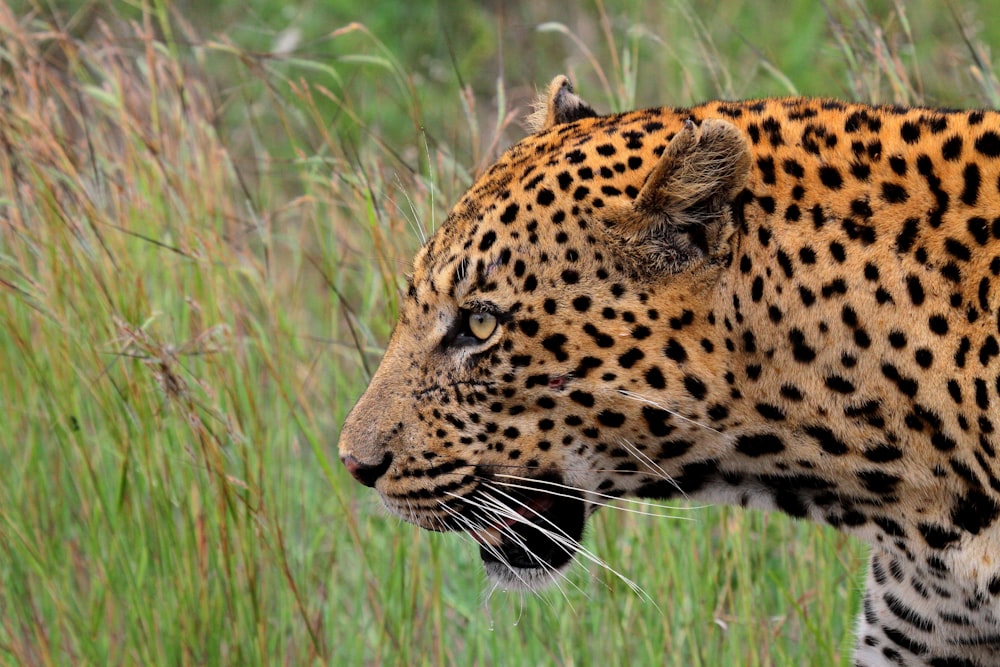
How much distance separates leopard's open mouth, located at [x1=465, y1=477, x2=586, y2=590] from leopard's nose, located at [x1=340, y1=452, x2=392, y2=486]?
27cm

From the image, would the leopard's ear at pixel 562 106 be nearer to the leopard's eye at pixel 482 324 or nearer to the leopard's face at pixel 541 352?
the leopard's face at pixel 541 352

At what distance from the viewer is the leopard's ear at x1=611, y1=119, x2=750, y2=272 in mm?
3682

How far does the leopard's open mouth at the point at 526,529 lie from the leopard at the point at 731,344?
14 mm

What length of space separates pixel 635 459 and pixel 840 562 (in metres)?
1.43

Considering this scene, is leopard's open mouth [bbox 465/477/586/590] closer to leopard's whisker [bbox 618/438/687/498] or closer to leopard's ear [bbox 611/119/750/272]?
leopard's whisker [bbox 618/438/687/498]

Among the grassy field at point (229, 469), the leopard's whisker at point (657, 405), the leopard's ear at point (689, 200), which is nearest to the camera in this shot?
the leopard's ear at point (689, 200)

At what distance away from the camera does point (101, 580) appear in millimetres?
5133

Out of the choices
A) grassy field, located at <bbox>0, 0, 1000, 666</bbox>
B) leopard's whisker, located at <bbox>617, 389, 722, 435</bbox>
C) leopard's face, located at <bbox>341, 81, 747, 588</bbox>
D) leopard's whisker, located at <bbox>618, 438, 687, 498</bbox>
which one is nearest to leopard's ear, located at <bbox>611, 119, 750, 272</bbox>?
leopard's face, located at <bbox>341, 81, 747, 588</bbox>

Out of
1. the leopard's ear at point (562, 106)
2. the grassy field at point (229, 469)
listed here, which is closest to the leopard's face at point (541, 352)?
the leopard's ear at point (562, 106)

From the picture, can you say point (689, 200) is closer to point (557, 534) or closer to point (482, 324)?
point (482, 324)

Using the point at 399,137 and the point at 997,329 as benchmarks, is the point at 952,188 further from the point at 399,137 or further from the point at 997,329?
the point at 399,137

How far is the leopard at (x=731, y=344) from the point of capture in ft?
12.1

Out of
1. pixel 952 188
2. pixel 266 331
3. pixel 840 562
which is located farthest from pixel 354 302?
pixel 952 188

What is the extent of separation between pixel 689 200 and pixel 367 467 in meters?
1.22
